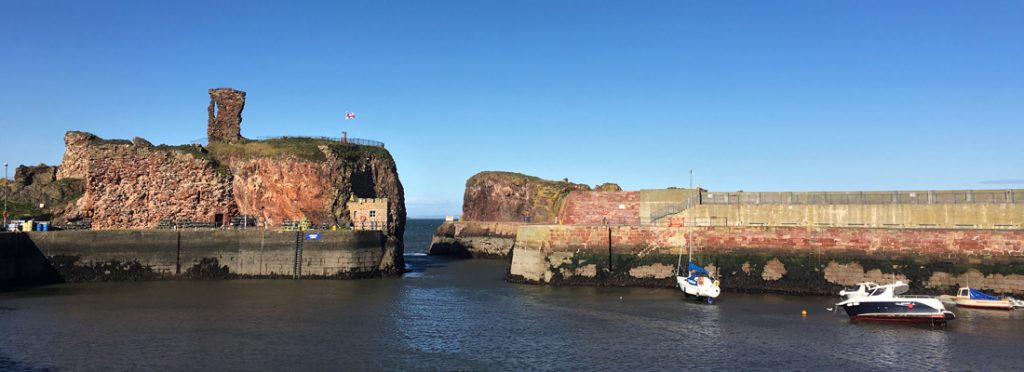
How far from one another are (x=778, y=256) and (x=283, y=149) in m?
40.7

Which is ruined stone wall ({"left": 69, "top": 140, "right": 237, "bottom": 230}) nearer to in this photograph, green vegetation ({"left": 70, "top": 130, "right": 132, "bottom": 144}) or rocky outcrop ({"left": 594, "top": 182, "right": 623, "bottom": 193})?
green vegetation ({"left": 70, "top": 130, "right": 132, "bottom": 144})

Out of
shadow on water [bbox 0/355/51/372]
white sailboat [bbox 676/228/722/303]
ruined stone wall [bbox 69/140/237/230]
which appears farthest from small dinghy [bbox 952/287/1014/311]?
ruined stone wall [bbox 69/140/237/230]

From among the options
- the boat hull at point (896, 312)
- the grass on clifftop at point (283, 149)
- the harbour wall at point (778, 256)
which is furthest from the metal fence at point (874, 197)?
the grass on clifftop at point (283, 149)

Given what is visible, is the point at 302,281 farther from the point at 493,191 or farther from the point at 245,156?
the point at 493,191

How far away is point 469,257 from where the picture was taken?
7838 centimetres

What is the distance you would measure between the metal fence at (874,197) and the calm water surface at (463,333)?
8490mm

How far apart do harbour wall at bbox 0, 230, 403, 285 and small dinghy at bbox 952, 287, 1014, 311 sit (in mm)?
35317

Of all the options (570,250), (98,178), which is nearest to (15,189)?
(98,178)

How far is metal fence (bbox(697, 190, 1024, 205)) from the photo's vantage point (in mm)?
39406

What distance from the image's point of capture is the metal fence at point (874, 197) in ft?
129

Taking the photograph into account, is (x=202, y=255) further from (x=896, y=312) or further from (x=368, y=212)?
(x=896, y=312)

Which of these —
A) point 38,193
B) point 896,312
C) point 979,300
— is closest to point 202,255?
point 38,193

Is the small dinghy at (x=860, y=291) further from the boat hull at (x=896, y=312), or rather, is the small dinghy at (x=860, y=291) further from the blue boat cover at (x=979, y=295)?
the blue boat cover at (x=979, y=295)

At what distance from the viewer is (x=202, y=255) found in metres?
45.7
